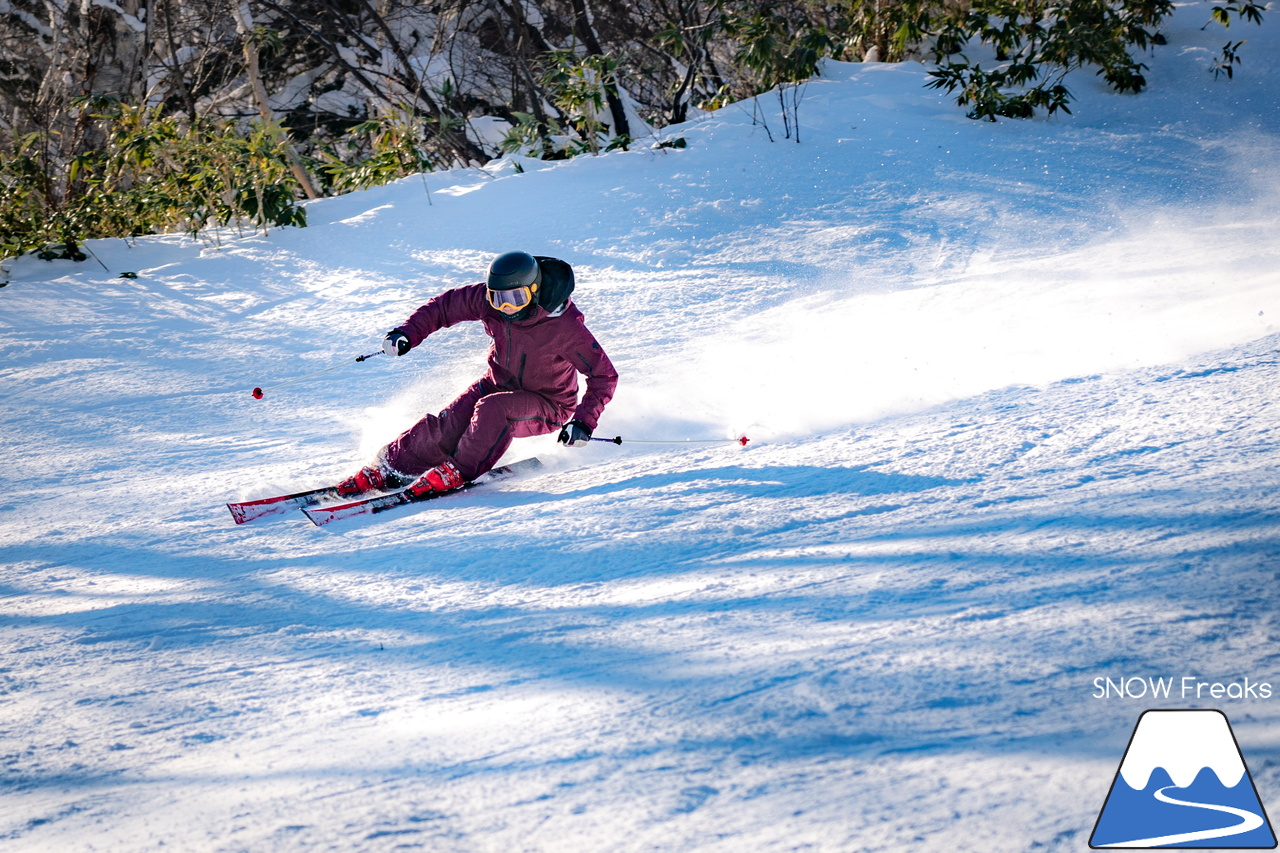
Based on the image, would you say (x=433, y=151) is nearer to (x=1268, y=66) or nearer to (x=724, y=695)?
(x=1268, y=66)

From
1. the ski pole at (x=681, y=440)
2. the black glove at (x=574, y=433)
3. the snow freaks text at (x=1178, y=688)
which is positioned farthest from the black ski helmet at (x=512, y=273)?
the snow freaks text at (x=1178, y=688)

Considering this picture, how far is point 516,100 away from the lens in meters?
14.0

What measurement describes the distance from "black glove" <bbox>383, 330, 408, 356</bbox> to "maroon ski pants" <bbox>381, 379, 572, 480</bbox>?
1.05 ft

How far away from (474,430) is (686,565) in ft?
4.82

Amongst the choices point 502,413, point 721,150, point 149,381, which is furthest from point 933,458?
point 721,150

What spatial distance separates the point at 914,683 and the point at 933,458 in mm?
1438

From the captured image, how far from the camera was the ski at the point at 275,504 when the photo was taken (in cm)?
329

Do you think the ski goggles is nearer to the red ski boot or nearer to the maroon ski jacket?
the maroon ski jacket

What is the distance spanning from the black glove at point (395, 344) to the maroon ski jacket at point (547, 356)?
6 centimetres

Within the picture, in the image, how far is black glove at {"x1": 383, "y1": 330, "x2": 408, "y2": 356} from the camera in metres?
3.71

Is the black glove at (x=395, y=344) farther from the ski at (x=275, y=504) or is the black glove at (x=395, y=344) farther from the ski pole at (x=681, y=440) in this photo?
the ski pole at (x=681, y=440)

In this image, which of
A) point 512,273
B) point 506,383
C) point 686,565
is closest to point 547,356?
point 506,383

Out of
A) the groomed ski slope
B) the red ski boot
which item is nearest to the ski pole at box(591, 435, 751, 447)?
the groomed ski slope

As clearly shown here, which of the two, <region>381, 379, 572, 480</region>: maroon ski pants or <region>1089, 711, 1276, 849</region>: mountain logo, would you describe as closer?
<region>1089, 711, 1276, 849</region>: mountain logo
